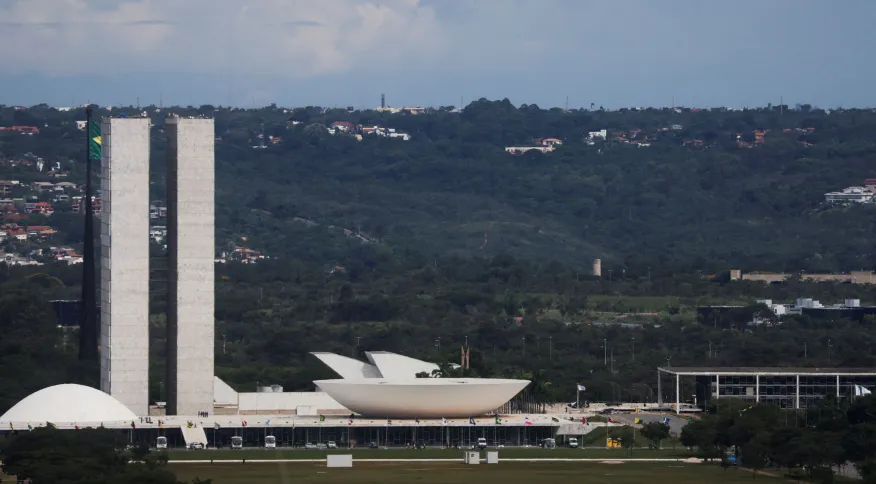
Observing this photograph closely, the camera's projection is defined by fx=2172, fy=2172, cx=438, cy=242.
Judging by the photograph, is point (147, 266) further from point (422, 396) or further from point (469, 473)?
point (469, 473)

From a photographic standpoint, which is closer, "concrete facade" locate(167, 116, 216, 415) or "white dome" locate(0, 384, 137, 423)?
"white dome" locate(0, 384, 137, 423)

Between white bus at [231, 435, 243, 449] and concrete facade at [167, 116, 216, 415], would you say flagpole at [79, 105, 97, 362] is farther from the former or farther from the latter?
white bus at [231, 435, 243, 449]

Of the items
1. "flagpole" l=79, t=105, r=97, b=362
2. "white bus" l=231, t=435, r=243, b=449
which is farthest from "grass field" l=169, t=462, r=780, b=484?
"flagpole" l=79, t=105, r=97, b=362

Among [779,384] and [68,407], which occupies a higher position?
[779,384]

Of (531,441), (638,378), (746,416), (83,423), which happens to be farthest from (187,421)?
(638,378)

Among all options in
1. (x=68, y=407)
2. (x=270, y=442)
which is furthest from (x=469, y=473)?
(x=68, y=407)

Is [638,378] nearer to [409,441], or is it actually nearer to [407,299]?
[409,441]

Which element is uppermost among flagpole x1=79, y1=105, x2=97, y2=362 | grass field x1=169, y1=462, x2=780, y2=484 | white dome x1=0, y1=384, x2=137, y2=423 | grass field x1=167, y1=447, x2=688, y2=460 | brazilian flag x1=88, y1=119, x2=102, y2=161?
brazilian flag x1=88, y1=119, x2=102, y2=161
